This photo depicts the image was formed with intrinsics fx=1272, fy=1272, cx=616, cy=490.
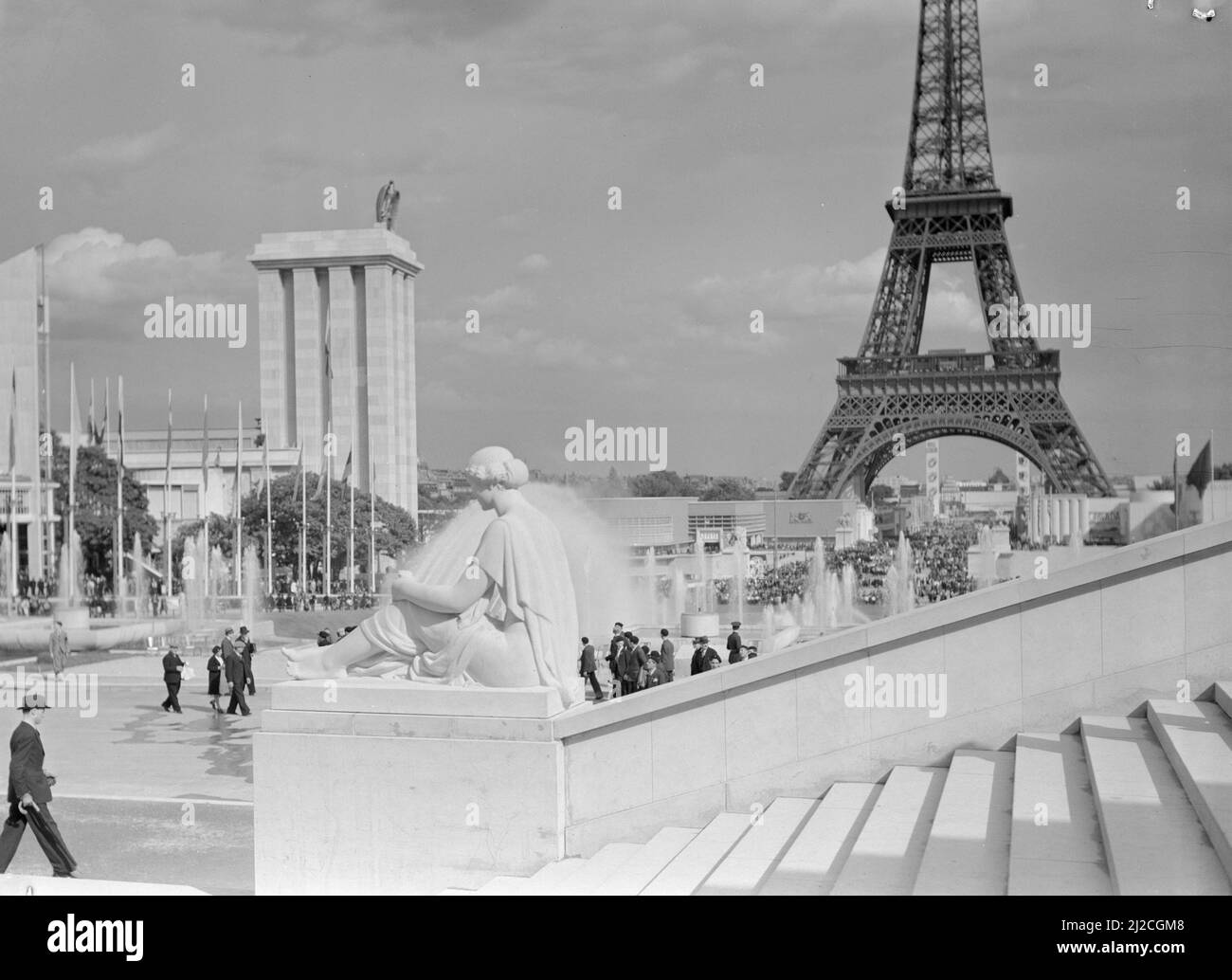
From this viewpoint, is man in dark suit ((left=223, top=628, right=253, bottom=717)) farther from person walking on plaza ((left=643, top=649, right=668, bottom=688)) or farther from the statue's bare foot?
the statue's bare foot

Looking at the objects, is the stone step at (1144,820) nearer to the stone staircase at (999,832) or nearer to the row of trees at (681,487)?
the stone staircase at (999,832)

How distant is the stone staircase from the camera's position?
5.93 metres

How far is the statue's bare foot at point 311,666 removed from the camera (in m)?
8.54

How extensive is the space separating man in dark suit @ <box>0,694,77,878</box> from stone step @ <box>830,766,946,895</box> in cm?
519

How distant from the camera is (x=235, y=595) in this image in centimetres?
4719

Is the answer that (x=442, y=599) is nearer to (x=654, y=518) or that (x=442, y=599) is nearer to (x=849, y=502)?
(x=654, y=518)

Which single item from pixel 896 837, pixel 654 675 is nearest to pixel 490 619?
pixel 896 837

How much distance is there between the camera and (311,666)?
337 inches

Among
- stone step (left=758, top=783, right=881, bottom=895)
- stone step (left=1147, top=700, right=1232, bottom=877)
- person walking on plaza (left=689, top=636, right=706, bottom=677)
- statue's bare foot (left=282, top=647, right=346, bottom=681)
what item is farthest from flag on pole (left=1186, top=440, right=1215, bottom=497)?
statue's bare foot (left=282, top=647, right=346, bottom=681)

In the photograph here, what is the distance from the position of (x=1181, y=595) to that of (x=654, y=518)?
3611cm

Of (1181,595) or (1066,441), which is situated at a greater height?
(1066,441)

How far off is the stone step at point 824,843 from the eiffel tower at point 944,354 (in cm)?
4069

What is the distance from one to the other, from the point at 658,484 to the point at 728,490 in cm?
705
